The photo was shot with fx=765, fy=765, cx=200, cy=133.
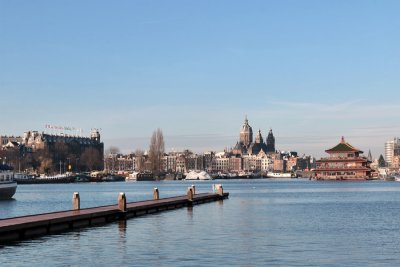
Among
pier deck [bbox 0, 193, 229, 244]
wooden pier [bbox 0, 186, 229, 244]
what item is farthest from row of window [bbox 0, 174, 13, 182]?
pier deck [bbox 0, 193, 229, 244]

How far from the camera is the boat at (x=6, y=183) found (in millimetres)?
119694

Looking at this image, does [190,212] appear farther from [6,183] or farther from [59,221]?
[6,183]

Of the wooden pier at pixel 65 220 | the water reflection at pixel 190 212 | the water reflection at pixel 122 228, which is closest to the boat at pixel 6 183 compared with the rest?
the water reflection at pixel 190 212

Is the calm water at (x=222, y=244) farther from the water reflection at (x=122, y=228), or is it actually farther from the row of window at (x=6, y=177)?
the row of window at (x=6, y=177)

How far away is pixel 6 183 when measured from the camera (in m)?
121

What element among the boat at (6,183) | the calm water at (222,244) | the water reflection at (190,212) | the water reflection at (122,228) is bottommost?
the calm water at (222,244)

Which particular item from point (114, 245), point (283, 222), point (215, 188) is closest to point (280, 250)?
point (114, 245)

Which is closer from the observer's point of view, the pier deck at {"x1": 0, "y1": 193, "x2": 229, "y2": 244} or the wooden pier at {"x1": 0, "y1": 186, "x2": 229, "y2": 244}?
the pier deck at {"x1": 0, "y1": 193, "x2": 229, "y2": 244}

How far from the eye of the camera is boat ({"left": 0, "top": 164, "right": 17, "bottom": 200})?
11969cm

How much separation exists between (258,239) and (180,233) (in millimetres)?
6946

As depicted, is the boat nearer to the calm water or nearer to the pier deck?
the pier deck

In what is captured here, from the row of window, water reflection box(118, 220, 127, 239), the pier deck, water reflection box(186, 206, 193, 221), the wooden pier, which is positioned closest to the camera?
the pier deck

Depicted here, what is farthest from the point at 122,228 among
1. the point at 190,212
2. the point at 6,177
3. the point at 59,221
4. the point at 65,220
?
the point at 6,177

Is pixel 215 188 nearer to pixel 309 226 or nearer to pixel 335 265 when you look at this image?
pixel 309 226
